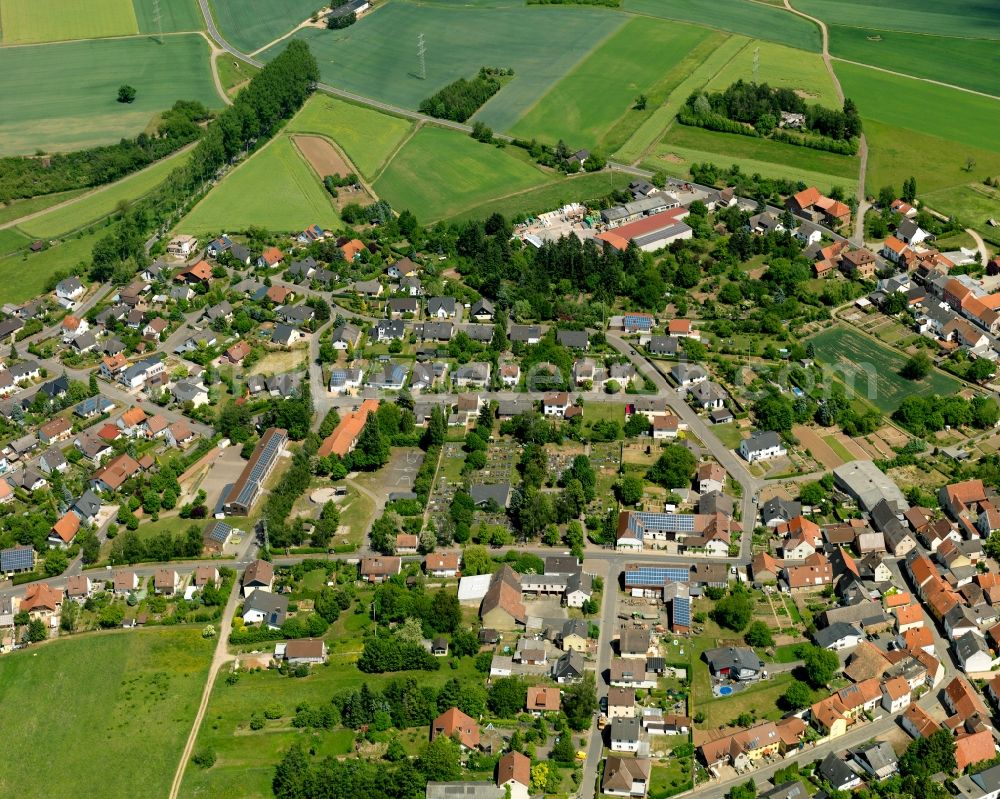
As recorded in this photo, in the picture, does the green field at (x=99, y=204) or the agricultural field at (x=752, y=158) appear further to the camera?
the agricultural field at (x=752, y=158)

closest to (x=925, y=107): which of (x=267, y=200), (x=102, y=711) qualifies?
(x=267, y=200)

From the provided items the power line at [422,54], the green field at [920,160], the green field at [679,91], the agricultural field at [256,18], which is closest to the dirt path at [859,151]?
the green field at [920,160]

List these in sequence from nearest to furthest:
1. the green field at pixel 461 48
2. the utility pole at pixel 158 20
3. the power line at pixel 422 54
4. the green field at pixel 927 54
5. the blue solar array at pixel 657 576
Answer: the blue solar array at pixel 657 576
the green field at pixel 927 54
the green field at pixel 461 48
the power line at pixel 422 54
the utility pole at pixel 158 20

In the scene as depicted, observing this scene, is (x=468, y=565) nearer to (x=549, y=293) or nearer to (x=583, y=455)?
(x=583, y=455)

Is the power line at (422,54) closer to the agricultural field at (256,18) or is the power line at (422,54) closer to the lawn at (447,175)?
the lawn at (447,175)

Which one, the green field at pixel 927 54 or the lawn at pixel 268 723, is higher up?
the green field at pixel 927 54

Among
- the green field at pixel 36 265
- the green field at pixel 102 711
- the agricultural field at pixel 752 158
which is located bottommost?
the green field at pixel 102 711

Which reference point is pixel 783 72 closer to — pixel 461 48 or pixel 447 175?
pixel 461 48
